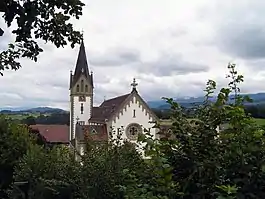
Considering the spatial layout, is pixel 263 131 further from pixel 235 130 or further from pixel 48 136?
pixel 48 136

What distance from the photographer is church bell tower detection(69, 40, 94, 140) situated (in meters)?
67.6

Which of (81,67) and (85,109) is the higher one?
(81,67)

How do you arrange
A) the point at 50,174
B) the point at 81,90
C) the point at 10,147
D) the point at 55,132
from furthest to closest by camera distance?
the point at 55,132 < the point at 81,90 < the point at 10,147 < the point at 50,174

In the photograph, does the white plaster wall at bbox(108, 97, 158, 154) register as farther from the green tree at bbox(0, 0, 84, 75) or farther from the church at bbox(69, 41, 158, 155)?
the green tree at bbox(0, 0, 84, 75)

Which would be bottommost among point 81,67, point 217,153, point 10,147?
point 10,147

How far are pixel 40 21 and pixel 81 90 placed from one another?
210ft

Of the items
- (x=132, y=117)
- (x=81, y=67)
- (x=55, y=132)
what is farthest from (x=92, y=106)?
(x=132, y=117)

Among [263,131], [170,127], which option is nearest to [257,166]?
[263,131]

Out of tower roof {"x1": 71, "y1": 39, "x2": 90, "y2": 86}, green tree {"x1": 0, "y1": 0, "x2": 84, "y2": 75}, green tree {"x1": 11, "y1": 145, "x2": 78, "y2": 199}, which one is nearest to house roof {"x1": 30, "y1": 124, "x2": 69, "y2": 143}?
tower roof {"x1": 71, "y1": 39, "x2": 90, "y2": 86}

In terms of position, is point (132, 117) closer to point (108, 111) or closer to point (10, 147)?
point (108, 111)

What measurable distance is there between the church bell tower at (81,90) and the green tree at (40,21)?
6318cm

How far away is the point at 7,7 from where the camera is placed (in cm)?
379

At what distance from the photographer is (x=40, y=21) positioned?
4.17m

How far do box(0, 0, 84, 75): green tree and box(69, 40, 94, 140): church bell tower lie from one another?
63176 millimetres
